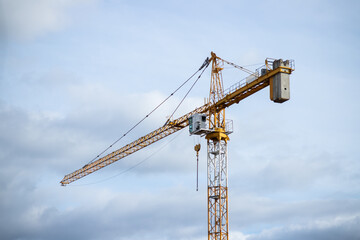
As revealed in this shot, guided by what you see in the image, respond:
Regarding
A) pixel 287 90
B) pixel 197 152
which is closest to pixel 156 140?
pixel 197 152

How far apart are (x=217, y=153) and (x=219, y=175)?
381cm

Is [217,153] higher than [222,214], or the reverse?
[217,153]

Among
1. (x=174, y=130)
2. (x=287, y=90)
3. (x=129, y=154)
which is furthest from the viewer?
(x=129, y=154)

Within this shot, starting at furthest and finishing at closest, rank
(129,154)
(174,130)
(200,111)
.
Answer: (129,154), (174,130), (200,111)

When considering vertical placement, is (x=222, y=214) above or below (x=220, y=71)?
below

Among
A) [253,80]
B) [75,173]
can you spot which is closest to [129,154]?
[75,173]

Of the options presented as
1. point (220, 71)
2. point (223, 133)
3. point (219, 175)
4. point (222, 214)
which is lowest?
point (222, 214)

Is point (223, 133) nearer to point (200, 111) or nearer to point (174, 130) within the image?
point (200, 111)

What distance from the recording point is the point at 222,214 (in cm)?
9669

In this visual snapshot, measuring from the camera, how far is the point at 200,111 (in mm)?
104750

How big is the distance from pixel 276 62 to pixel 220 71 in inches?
797

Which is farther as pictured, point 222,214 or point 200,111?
point 200,111

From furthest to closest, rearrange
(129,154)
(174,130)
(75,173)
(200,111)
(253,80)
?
(75,173) < (129,154) < (174,130) < (200,111) < (253,80)

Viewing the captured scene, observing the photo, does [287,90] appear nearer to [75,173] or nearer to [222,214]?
[222,214]
